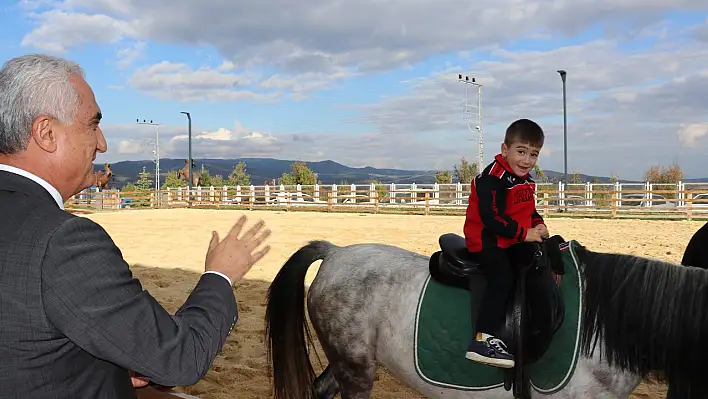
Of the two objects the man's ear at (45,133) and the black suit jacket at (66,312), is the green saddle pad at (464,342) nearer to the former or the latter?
the black suit jacket at (66,312)

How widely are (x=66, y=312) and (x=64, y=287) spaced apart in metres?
0.04

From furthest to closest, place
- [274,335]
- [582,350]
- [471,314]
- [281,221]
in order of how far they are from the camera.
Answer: [281,221], [274,335], [471,314], [582,350]

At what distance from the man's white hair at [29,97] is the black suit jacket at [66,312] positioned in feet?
0.28

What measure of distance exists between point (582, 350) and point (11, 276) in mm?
2388

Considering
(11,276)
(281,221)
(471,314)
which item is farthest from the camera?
(281,221)

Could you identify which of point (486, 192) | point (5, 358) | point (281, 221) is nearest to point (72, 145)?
point (5, 358)

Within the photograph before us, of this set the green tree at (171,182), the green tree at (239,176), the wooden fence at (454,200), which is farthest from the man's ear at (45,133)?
the green tree at (171,182)

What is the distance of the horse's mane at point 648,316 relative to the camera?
2.42 meters

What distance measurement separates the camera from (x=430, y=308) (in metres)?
2.90

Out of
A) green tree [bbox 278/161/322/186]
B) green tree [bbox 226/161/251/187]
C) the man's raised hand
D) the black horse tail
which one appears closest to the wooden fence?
the black horse tail

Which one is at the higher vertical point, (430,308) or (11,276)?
(11,276)

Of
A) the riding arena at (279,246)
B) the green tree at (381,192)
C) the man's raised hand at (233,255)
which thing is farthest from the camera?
the green tree at (381,192)

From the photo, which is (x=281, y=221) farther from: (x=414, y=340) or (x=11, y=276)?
(x=11, y=276)

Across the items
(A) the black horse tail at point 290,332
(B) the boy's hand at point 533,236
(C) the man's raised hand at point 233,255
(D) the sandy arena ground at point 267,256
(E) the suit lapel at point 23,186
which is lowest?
(D) the sandy arena ground at point 267,256
